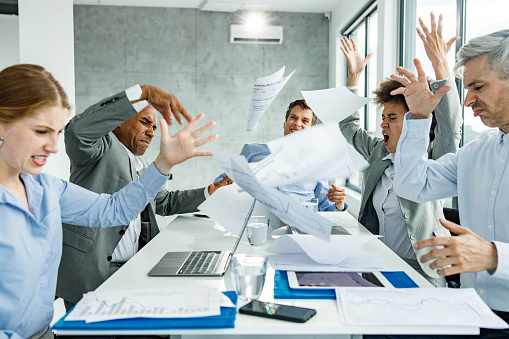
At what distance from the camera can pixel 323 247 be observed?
159 centimetres

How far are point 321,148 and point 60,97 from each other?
0.79 meters

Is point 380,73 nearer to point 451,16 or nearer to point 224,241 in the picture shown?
point 451,16

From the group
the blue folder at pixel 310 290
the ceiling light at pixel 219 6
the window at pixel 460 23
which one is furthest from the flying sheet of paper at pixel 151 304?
the ceiling light at pixel 219 6

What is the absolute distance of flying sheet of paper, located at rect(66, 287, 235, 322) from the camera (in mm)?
1117

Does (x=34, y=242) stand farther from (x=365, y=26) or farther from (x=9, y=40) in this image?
(x=365, y=26)

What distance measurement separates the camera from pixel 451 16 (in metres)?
3.62

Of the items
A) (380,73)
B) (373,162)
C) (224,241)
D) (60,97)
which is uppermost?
(380,73)

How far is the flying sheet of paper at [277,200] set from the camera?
1213mm

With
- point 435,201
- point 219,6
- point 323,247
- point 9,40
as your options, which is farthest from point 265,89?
point 219,6

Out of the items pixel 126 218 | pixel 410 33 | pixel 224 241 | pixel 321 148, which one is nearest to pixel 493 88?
pixel 321 148

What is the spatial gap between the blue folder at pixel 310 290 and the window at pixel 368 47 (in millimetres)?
3867

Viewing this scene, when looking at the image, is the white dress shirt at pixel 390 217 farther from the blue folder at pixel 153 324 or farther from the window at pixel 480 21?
the blue folder at pixel 153 324

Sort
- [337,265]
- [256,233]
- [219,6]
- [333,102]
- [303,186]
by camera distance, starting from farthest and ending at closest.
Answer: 1. [219,6]
2. [303,186]
3. [256,233]
4. [333,102]
5. [337,265]

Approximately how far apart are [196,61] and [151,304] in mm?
5813
